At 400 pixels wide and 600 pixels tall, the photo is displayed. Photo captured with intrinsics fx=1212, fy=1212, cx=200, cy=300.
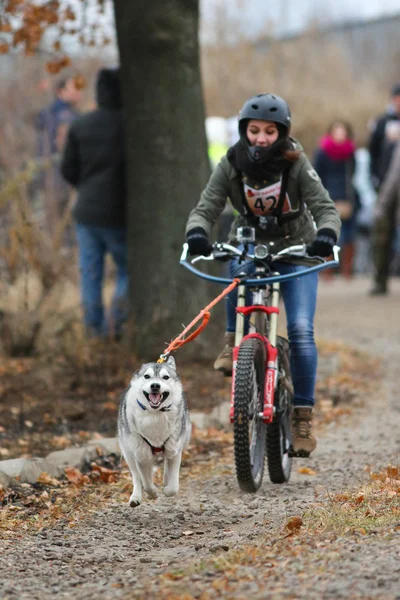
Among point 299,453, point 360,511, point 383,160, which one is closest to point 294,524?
point 360,511

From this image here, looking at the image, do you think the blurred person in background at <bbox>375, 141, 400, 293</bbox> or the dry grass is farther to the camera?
the blurred person in background at <bbox>375, 141, 400, 293</bbox>

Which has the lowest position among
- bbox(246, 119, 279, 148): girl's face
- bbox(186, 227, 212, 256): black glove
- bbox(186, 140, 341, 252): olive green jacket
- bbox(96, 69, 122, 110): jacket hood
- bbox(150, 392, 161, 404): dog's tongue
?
bbox(150, 392, 161, 404): dog's tongue

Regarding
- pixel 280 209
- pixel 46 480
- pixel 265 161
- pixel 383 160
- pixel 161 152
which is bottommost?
pixel 46 480

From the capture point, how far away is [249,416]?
6.09 meters

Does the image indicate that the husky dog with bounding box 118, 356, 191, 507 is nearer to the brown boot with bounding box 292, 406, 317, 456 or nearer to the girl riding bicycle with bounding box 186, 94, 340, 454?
the girl riding bicycle with bounding box 186, 94, 340, 454

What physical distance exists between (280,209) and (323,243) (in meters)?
0.46

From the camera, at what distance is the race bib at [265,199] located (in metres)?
6.41

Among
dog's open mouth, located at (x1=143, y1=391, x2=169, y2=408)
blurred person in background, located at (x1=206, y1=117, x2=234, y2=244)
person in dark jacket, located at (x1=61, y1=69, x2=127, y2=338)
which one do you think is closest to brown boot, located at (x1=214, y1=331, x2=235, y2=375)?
dog's open mouth, located at (x1=143, y1=391, x2=169, y2=408)

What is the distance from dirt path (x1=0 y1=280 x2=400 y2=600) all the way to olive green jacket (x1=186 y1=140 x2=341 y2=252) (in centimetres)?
140

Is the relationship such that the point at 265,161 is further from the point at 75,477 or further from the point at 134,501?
the point at 75,477

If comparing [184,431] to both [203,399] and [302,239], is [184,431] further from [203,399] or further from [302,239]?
[203,399]

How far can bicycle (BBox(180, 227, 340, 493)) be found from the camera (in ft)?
19.8

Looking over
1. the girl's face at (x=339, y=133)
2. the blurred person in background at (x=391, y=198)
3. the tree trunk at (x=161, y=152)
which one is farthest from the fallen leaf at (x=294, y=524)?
the girl's face at (x=339, y=133)

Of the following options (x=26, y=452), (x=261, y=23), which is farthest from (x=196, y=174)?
(x=261, y=23)
